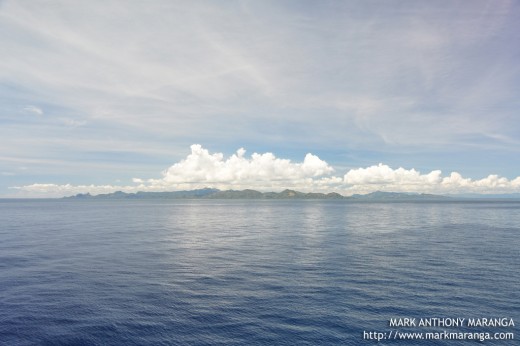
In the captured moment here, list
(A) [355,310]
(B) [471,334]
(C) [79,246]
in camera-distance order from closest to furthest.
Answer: (B) [471,334]
(A) [355,310]
(C) [79,246]

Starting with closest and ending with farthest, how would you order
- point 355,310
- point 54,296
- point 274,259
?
1. point 355,310
2. point 54,296
3. point 274,259

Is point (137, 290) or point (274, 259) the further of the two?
point (274, 259)

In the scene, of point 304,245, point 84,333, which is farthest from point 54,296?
point 304,245

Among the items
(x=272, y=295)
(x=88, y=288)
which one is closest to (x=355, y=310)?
(x=272, y=295)

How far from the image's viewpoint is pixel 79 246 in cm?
8525

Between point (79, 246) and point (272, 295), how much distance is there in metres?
64.7

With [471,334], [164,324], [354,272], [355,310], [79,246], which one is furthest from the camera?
[79,246]

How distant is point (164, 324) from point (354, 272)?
35.3 metres

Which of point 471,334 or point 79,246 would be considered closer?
point 471,334

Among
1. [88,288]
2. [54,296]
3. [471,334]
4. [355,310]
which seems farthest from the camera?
[88,288]

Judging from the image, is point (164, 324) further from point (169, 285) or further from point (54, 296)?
point (54, 296)

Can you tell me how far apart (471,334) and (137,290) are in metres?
42.8

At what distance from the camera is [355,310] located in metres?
38.9

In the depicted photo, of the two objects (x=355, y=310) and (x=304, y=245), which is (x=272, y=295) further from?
(x=304, y=245)
